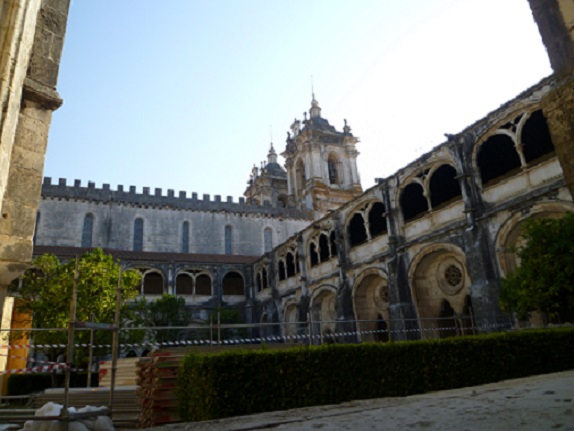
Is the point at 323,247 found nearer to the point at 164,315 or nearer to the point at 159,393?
the point at 164,315

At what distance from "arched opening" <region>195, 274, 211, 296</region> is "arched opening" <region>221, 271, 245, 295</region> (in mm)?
1146

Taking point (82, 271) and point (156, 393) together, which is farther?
point (82, 271)

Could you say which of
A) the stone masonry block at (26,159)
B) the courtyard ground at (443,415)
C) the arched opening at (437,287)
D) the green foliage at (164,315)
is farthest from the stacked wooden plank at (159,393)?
the green foliage at (164,315)

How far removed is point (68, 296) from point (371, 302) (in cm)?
1359

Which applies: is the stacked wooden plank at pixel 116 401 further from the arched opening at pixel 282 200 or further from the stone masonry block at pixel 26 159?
the arched opening at pixel 282 200

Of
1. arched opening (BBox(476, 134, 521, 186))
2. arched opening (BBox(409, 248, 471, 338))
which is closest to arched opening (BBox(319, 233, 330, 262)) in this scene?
arched opening (BBox(409, 248, 471, 338))

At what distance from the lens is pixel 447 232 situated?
16.5 m

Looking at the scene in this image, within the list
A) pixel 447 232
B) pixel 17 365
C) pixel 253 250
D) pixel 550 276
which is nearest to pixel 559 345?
pixel 550 276

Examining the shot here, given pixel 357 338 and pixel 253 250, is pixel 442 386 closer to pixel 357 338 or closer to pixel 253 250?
pixel 357 338

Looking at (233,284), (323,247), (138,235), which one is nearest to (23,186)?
(323,247)

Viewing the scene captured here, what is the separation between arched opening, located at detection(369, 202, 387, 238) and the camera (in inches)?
829

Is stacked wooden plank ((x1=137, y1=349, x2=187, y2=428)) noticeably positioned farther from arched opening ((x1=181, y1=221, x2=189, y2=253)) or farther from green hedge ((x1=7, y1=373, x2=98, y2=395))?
arched opening ((x1=181, y1=221, x2=189, y2=253))

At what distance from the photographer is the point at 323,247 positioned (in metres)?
24.7

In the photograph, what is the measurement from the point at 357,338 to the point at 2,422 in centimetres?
1454
